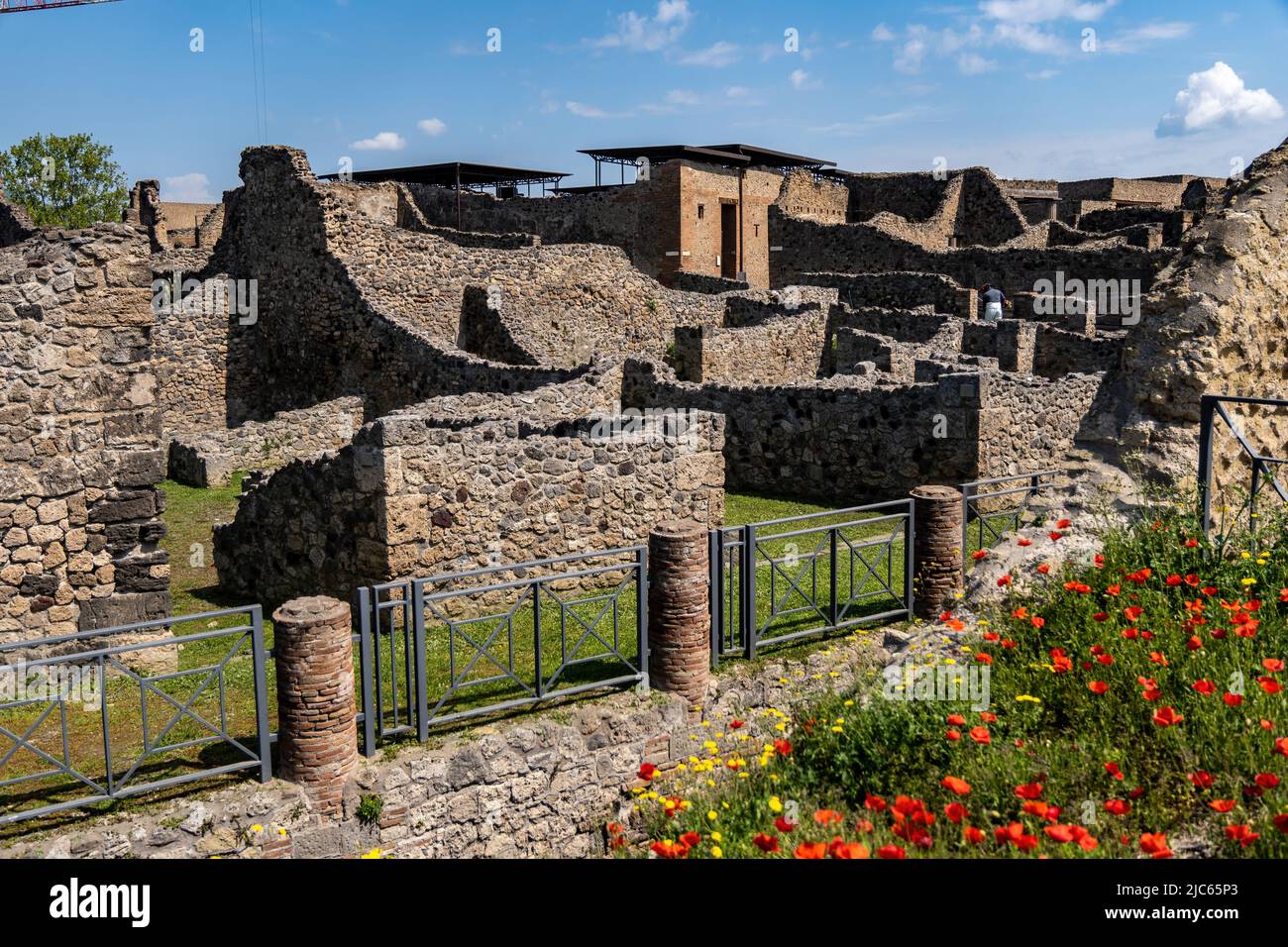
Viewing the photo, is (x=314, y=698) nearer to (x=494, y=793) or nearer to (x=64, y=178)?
(x=494, y=793)

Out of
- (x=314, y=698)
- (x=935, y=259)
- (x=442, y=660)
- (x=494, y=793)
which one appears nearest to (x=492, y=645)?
(x=442, y=660)

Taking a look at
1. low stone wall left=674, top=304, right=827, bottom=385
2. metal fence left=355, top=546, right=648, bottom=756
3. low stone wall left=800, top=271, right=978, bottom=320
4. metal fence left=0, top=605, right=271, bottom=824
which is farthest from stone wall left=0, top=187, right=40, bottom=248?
metal fence left=355, top=546, right=648, bottom=756

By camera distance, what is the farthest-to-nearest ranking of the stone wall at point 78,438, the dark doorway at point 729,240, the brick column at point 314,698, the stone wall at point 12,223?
the dark doorway at point 729,240
the stone wall at point 12,223
the stone wall at point 78,438
the brick column at point 314,698

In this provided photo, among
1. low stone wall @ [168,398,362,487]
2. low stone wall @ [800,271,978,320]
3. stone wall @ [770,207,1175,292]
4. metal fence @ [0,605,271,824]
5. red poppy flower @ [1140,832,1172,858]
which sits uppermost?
stone wall @ [770,207,1175,292]

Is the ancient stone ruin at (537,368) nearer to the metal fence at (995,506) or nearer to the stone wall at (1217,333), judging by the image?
the stone wall at (1217,333)

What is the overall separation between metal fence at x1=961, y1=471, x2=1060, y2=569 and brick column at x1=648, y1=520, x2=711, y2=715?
2417mm

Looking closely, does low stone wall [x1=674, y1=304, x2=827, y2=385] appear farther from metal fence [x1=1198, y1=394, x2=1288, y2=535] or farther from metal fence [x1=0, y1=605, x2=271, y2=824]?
metal fence [x1=0, y1=605, x2=271, y2=824]

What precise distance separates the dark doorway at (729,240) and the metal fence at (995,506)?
22.5 m

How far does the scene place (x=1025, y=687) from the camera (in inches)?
228

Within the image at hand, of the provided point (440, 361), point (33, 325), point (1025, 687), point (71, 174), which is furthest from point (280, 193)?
point (71, 174)

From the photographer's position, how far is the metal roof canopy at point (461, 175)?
39.7 metres

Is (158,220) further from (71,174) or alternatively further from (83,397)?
(83,397)

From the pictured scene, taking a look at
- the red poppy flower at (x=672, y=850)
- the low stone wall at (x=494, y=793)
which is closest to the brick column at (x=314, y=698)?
the low stone wall at (x=494, y=793)

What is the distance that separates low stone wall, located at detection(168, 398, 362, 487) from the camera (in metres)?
16.2
